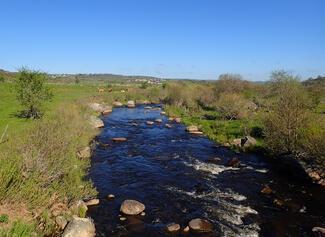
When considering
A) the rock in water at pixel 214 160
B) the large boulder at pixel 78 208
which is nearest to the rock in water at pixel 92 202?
the large boulder at pixel 78 208

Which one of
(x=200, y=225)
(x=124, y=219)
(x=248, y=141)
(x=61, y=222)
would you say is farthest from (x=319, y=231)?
(x=248, y=141)

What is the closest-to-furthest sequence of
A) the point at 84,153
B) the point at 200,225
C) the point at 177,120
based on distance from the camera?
the point at 200,225 → the point at 84,153 → the point at 177,120

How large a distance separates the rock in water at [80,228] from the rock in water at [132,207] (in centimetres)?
269

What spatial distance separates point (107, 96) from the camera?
86.6 meters

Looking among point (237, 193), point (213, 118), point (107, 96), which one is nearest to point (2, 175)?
point (237, 193)

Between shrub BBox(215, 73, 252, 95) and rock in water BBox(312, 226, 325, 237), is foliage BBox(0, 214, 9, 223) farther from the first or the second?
shrub BBox(215, 73, 252, 95)

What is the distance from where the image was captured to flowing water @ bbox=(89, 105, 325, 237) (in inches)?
762

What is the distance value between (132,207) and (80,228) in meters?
4.20

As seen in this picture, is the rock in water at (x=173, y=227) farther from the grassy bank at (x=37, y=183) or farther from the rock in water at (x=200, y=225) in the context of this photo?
the grassy bank at (x=37, y=183)

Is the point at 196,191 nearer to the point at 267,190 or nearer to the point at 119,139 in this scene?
the point at 267,190

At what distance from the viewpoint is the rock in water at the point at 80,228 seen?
1688 centimetres

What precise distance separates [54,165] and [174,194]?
8.73m

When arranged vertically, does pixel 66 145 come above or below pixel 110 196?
above

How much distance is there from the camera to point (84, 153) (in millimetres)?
31703
